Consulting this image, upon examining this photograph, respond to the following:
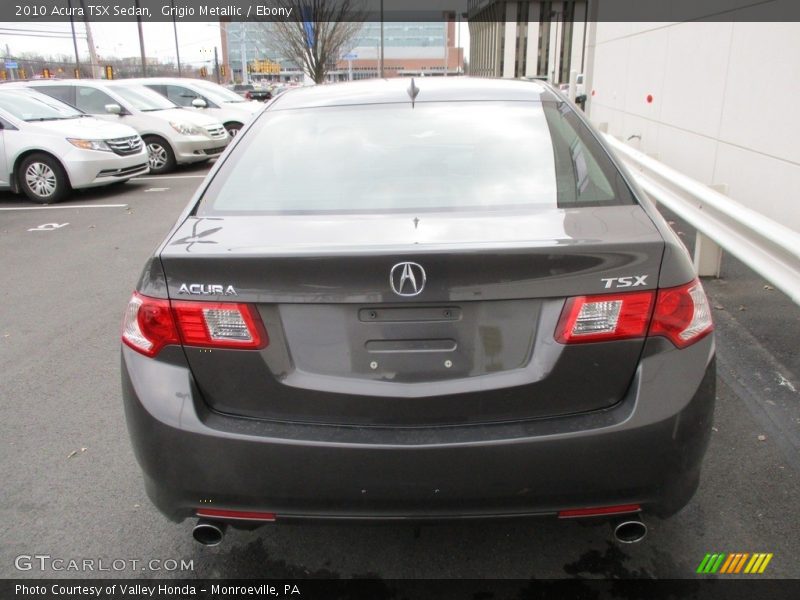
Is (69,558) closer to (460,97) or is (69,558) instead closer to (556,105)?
(460,97)

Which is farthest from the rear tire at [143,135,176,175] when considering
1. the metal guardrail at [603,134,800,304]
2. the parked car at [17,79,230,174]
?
the metal guardrail at [603,134,800,304]

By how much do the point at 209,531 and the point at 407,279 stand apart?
1.08 m

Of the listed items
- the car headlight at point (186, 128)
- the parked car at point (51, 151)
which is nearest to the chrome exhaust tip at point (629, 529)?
the parked car at point (51, 151)

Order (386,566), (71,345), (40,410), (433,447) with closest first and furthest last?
1. (433,447)
2. (386,566)
3. (40,410)
4. (71,345)

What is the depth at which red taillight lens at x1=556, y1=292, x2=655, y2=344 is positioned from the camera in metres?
2.07

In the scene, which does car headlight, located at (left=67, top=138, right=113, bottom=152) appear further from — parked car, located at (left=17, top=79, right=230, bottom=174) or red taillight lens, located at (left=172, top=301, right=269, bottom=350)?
red taillight lens, located at (left=172, top=301, right=269, bottom=350)

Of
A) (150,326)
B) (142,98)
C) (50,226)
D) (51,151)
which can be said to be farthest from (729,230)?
(142,98)

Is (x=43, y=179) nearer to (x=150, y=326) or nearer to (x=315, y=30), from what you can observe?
(x=150, y=326)

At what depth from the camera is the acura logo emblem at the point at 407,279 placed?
204cm

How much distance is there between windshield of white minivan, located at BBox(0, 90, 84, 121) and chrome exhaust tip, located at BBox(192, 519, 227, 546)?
10.6 m

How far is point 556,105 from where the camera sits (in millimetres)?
3182

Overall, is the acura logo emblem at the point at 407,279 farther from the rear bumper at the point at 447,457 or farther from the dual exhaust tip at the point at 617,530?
the dual exhaust tip at the point at 617,530

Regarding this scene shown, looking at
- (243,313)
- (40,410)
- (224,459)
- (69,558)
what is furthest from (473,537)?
(40,410)

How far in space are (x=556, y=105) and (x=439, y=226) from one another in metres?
1.27
